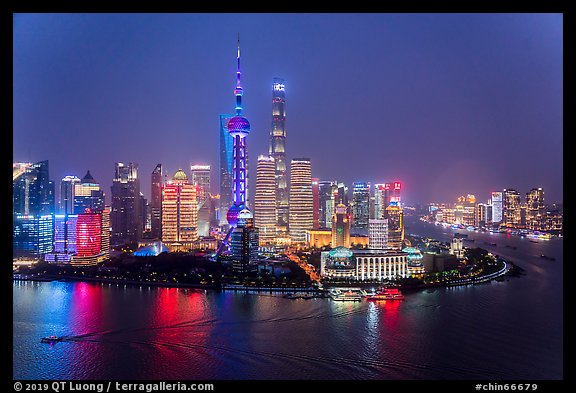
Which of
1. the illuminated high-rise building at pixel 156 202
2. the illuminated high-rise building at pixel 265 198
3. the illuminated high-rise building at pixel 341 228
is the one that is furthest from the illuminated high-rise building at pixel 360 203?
the illuminated high-rise building at pixel 156 202

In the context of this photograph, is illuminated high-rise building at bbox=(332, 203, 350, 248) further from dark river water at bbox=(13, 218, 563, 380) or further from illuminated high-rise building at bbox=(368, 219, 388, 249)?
dark river water at bbox=(13, 218, 563, 380)

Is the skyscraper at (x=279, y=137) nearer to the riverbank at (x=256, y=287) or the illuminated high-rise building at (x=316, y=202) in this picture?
the illuminated high-rise building at (x=316, y=202)

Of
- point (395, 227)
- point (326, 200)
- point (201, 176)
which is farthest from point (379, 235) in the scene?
point (201, 176)

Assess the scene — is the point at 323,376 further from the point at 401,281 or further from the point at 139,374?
the point at 401,281

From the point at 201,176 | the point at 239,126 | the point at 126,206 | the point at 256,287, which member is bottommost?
the point at 256,287

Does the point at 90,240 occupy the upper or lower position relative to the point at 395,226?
lower

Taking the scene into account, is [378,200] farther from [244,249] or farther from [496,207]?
[244,249]

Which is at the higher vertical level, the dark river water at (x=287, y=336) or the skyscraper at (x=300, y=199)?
the skyscraper at (x=300, y=199)
